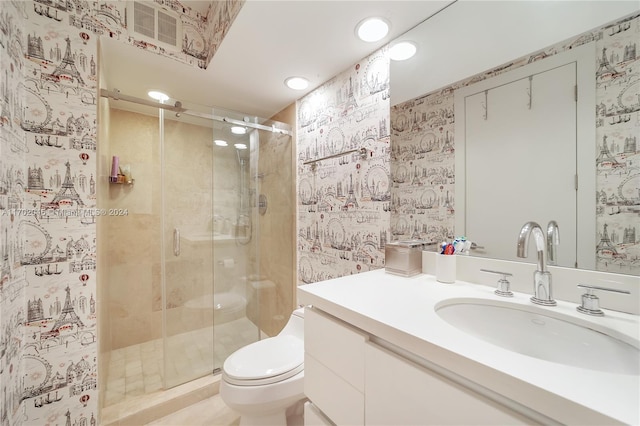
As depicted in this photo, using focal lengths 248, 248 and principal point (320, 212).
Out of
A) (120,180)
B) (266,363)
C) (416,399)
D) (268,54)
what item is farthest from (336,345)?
(120,180)

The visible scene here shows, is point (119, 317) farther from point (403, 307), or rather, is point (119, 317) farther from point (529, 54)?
point (529, 54)

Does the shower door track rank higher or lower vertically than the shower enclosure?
higher

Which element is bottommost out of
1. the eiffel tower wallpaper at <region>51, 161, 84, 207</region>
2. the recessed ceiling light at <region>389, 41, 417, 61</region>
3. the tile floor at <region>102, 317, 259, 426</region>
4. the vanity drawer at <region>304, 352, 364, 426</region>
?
the tile floor at <region>102, 317, 259, 426</region>

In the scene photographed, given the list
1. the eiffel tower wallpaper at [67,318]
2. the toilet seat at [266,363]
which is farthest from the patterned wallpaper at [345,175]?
the eiffel tower wallpaper at [67,318]

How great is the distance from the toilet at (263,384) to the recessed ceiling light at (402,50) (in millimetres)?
1663

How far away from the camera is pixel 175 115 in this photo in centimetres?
192

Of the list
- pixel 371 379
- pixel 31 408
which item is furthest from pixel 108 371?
pixel 371 379

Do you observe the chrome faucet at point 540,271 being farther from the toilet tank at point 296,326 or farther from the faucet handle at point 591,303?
the toilet tank at point 296,326

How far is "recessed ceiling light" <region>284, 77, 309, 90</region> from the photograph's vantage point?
1.74 meters

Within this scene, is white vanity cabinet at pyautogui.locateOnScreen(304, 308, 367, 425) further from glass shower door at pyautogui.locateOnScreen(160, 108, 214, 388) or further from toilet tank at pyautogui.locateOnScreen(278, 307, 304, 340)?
glass shower door at pyautogui.locateOnScreen(160, 108, 214, 388)

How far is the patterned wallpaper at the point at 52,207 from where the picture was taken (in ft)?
3.49

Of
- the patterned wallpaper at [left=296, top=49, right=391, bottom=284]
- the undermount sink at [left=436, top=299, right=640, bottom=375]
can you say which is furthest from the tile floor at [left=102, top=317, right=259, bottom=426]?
the undermount sink at [left=436, top=299, right=640, bottom=375]

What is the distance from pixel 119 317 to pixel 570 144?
2.97 meters

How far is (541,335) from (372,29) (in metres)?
1.44
